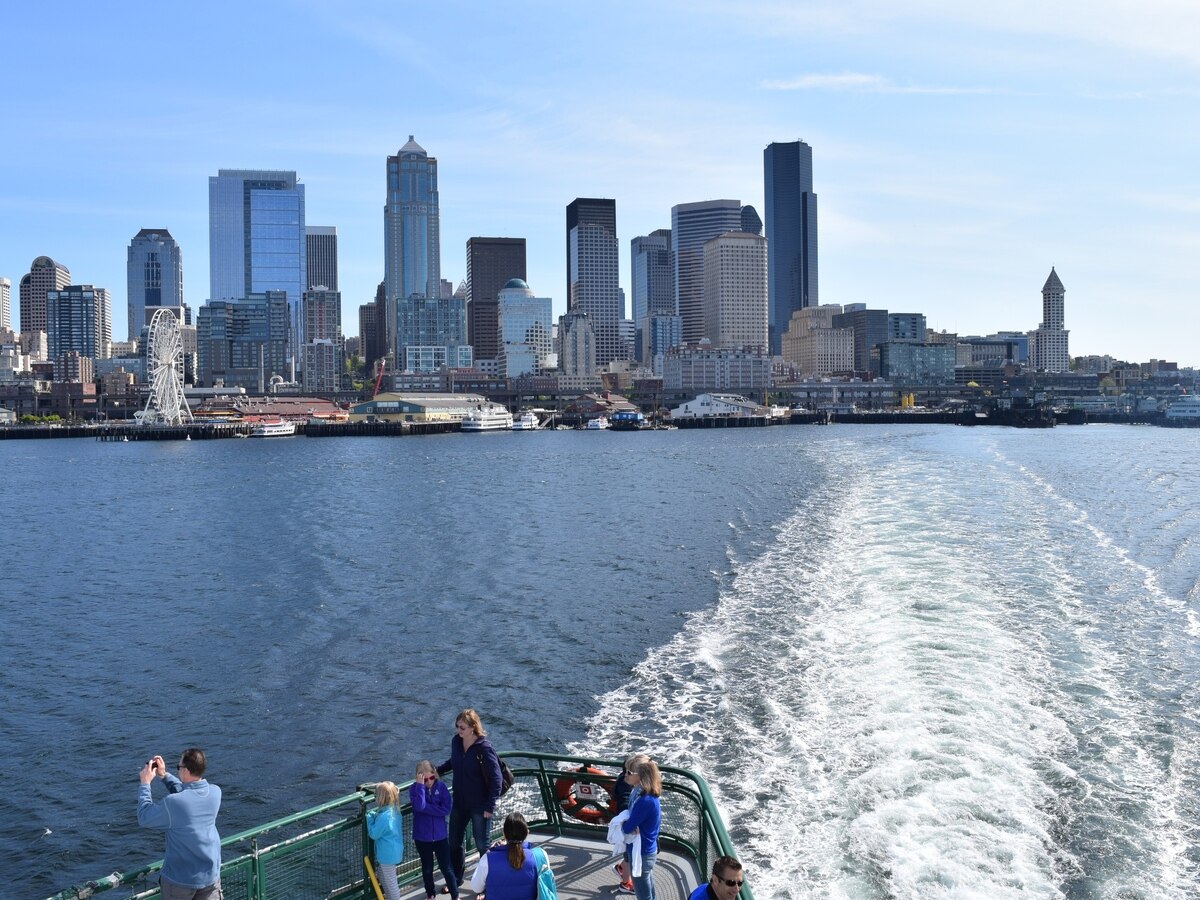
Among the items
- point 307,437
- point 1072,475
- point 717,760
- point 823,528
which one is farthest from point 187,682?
point 307,437

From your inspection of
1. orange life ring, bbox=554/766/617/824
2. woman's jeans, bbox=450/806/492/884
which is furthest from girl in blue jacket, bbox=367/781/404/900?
orange life ring, bbox=554/766/617/824

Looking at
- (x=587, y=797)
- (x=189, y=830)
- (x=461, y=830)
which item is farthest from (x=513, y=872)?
(x=587, y=797)

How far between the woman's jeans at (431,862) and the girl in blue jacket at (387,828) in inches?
11.1

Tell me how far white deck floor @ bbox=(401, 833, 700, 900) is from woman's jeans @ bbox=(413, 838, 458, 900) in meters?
0.31

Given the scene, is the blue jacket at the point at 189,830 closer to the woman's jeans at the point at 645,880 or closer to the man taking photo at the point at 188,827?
the man taking photo at the point at 188,827

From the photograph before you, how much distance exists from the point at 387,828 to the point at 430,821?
48 cm

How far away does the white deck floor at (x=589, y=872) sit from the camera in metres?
11.6

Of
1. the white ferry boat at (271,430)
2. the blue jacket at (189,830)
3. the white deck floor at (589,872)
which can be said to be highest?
the white ferry boat at (271,430)

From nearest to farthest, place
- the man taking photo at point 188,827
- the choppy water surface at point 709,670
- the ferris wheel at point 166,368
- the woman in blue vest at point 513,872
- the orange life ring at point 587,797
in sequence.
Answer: the woman in blue vest at point 513,872 → the man taking photo at point 188,827 → the orange life ring at point 587,797 → the choppy water surface at point 709,670 → the ferris wheel at point 166,368

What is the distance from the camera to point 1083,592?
1303 inches

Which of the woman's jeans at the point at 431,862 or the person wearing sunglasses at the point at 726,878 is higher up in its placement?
the person wearing sunglasses at the point at 726,878

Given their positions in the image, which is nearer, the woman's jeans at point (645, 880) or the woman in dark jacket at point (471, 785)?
the woman's jeans at point (645, 880)

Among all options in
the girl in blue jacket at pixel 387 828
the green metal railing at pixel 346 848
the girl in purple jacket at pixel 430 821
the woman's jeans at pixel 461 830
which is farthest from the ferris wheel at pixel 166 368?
the girl in blue jacket at pixel 387 828

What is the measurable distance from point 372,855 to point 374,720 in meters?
11.5
